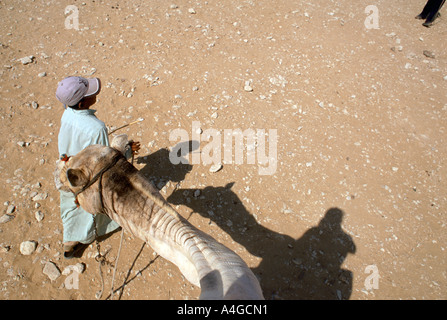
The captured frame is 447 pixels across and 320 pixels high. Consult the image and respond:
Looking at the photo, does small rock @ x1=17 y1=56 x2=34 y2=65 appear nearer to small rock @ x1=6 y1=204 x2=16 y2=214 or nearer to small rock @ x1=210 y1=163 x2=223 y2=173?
small rock @ x1=6 y1=204 x2=16 y2=214

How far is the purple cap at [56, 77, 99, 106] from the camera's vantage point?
9.70 ft

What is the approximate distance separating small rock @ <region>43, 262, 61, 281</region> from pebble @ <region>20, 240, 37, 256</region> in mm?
334

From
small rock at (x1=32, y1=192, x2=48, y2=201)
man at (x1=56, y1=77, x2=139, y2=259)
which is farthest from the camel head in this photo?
small rock at (x1=32, y1=192, x2=48, y2=201)

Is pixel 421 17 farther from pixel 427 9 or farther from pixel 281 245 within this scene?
pixel 281 245

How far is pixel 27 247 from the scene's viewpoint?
3885 mm

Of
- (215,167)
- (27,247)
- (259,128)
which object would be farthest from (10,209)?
(259,128)

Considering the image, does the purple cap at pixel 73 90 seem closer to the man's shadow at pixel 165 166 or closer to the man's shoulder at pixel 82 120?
the man's shoulder at pixel 82 120

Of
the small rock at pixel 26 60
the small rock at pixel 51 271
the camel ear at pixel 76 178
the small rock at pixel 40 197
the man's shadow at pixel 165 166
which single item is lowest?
the small rock at pixel 51 271

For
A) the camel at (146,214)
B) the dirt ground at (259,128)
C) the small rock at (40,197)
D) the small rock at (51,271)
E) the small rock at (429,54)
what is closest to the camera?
the camel at (146,214)

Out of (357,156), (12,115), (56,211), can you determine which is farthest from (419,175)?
(12,115)

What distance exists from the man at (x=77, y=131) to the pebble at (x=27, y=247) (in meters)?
0.59

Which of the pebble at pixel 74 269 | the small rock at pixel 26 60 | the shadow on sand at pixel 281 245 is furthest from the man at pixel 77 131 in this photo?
the small rock at pixel 26 60

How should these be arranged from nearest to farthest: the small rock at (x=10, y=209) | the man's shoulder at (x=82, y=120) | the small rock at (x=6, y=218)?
1. the man's shoulder at (x=82, y=120)
2. the small rock at (x=6, y=218)
3. the small rock at (x=10, y=209)

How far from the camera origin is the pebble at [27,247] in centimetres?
386
